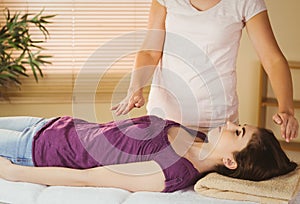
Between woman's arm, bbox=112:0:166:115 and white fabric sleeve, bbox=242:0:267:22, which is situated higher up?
white fabric sleeve, bbox=242:0:267:22

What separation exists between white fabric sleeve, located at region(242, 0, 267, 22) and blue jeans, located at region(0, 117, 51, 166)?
0.86 meters

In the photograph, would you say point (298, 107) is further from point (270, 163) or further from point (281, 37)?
point (270, 163)

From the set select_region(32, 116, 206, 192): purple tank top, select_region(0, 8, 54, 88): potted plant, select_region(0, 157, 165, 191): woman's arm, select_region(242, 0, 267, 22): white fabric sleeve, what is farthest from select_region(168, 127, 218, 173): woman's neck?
select_region(0, 8, 54, 88): potted plant

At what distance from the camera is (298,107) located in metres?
3.78

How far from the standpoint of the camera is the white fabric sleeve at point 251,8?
7.27 ft

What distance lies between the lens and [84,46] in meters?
4.08

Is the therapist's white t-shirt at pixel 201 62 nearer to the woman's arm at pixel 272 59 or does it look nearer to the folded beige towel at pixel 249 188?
the woman's arm at pixel 272 59

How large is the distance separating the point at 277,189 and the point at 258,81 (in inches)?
86.9

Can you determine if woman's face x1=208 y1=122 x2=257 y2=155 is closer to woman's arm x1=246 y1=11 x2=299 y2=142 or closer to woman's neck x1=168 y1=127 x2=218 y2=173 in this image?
woman's neck x1=168 y1=127 x2=218 y2=173

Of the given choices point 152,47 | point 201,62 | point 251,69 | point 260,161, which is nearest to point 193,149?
point 260,161

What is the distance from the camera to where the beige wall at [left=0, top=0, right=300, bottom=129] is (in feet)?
12.7

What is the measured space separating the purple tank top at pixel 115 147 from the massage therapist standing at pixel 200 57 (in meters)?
0.15

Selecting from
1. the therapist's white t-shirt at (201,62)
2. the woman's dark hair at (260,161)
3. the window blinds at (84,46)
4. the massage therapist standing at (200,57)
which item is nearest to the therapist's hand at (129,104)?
the massage therapist standing at (200,57)

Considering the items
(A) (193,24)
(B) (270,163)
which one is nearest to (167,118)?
(A) (193,24)
